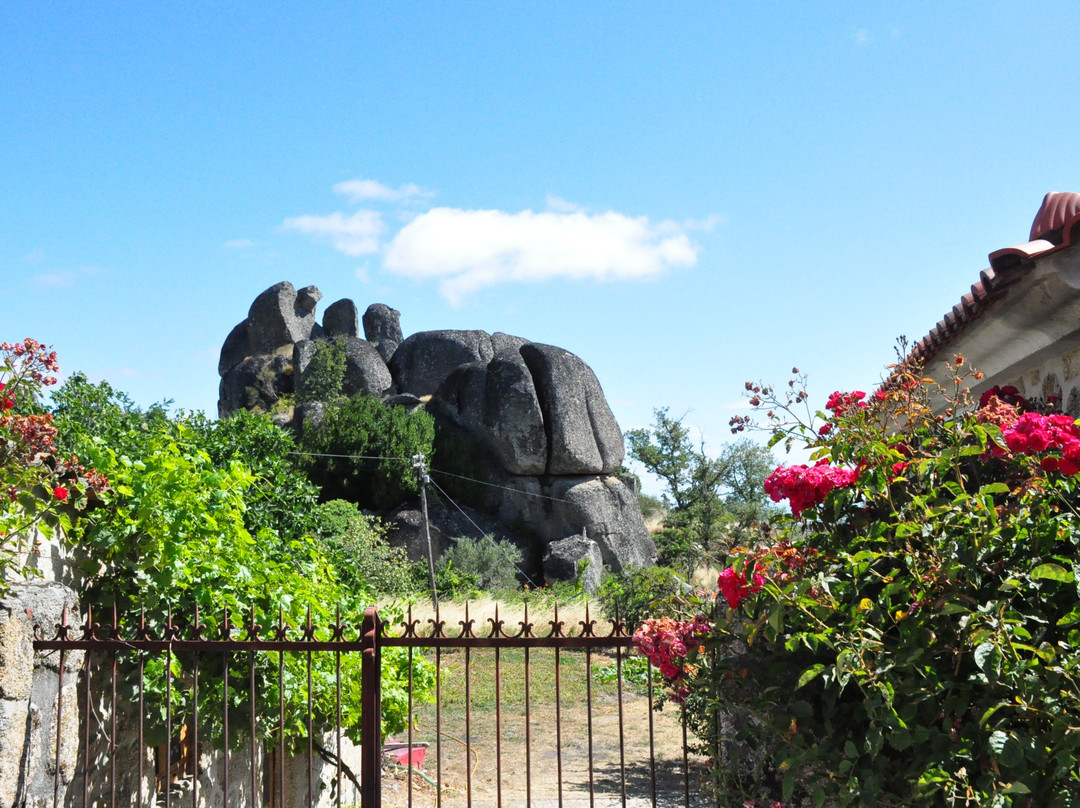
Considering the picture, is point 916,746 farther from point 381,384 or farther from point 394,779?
point 381,384

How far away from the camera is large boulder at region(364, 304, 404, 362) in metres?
37.8

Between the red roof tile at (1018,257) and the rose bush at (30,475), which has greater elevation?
the red roof tile at (1018,257)

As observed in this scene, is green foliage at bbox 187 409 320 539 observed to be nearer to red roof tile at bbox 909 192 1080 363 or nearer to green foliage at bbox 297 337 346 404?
red roof tile at bbox 909 192 1080 363

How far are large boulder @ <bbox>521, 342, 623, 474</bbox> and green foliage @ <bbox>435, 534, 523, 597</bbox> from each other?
3556 millimetres

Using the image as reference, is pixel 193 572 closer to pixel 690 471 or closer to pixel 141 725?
pixel 141 725

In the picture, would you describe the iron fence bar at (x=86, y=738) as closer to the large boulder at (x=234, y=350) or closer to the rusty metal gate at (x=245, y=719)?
the rusty metal gate at (x=245, y=719)

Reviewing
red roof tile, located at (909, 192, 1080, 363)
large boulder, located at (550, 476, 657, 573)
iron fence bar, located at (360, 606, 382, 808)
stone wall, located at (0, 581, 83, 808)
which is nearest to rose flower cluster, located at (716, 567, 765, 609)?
red roof tile, located at (909, 192, 1080, 363)

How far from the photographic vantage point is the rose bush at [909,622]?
2461 mm

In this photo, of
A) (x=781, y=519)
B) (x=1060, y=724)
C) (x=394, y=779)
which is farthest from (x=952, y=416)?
(x=394, y=779)

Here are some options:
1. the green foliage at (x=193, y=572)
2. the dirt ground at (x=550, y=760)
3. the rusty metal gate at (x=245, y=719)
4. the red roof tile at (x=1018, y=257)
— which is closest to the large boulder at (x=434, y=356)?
A: the dirt ground at (x=550, y=760)

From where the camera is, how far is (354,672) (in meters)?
5.36

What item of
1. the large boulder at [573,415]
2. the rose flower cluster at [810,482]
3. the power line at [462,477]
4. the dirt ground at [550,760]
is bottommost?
the dirt ground at [550,760]

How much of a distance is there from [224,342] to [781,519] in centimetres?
3864

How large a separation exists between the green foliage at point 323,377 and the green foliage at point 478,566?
359 inches
